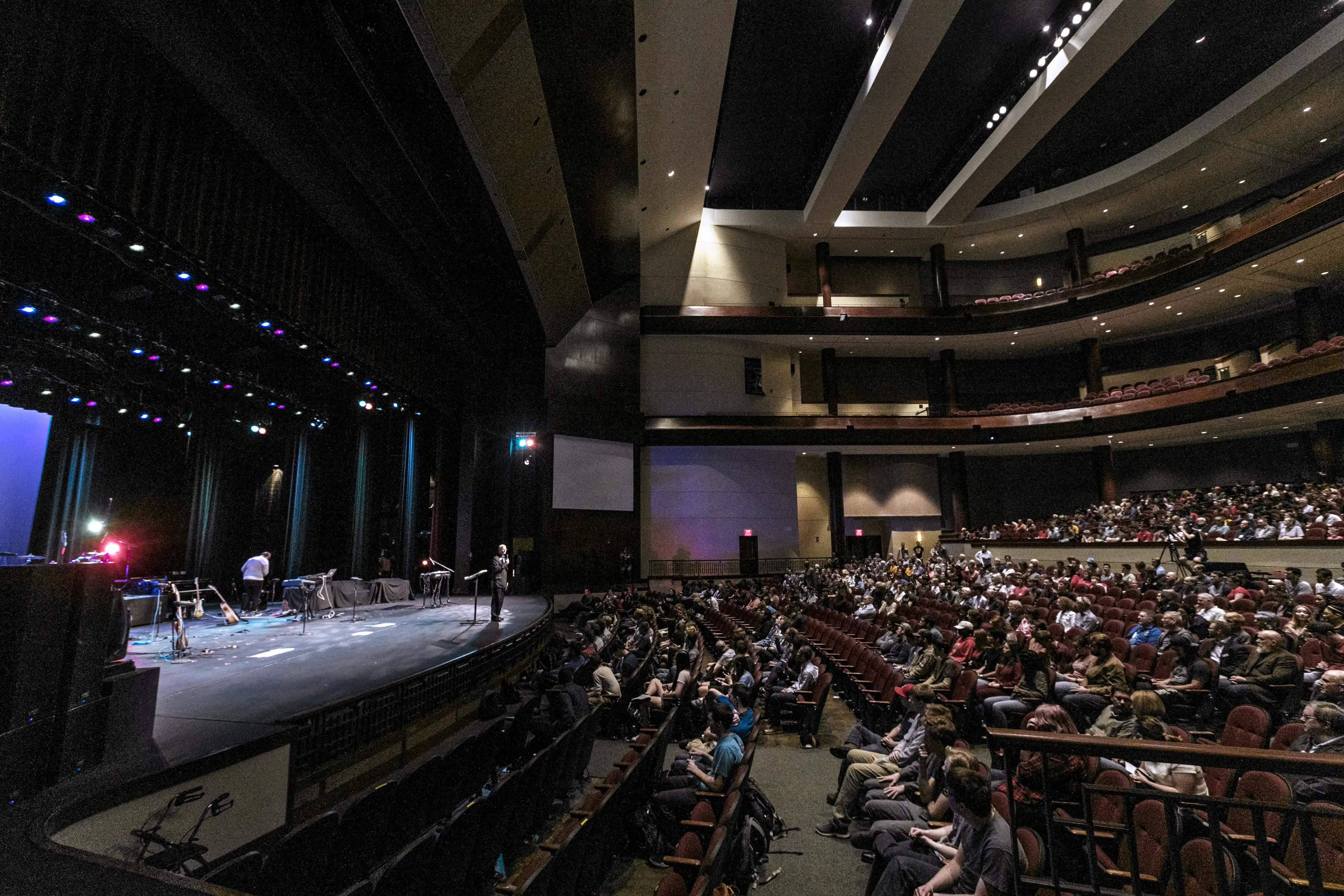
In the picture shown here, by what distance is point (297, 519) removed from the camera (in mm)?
12828

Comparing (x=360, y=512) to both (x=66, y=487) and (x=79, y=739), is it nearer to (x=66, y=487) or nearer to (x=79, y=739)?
(x=66, y=487)

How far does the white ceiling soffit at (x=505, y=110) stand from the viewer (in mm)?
6957

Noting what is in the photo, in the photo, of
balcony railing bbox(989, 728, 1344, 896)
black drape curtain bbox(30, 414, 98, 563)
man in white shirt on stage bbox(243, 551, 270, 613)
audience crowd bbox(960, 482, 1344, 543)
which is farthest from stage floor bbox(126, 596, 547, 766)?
audience crowd bbox(960, 482, 1344, 543)

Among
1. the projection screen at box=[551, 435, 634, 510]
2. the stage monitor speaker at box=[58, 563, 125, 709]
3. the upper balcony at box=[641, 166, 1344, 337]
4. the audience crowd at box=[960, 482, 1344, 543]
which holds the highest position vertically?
the upper balcony at box=[641, 166, 1344, 337]

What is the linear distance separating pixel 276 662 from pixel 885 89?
16173 millimetres

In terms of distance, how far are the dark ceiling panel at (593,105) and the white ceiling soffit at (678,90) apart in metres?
0.79

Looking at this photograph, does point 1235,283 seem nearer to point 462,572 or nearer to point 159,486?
point 462,572

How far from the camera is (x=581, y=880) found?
3066 millimetres

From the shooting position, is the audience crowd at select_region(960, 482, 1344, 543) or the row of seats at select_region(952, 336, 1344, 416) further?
the row of seats at select_region(952, 336, 1344, 416)

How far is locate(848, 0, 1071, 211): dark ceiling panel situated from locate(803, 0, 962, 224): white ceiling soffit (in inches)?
32.2

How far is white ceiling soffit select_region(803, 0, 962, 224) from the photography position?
12727 millimetres

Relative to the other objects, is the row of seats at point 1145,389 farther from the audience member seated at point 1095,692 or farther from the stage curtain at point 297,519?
the stage curtain at point 297,519

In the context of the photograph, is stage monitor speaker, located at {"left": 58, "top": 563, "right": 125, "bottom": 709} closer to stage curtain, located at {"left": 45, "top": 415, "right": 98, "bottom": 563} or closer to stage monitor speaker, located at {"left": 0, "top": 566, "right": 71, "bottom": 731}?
stage monitor speaker, located at {"left": 0, "top": 566, "right": 71, "bottom": 731}

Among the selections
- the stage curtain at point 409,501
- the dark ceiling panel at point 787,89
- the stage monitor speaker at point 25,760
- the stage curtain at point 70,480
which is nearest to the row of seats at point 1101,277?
the dark ceiling panel at point 787,89
